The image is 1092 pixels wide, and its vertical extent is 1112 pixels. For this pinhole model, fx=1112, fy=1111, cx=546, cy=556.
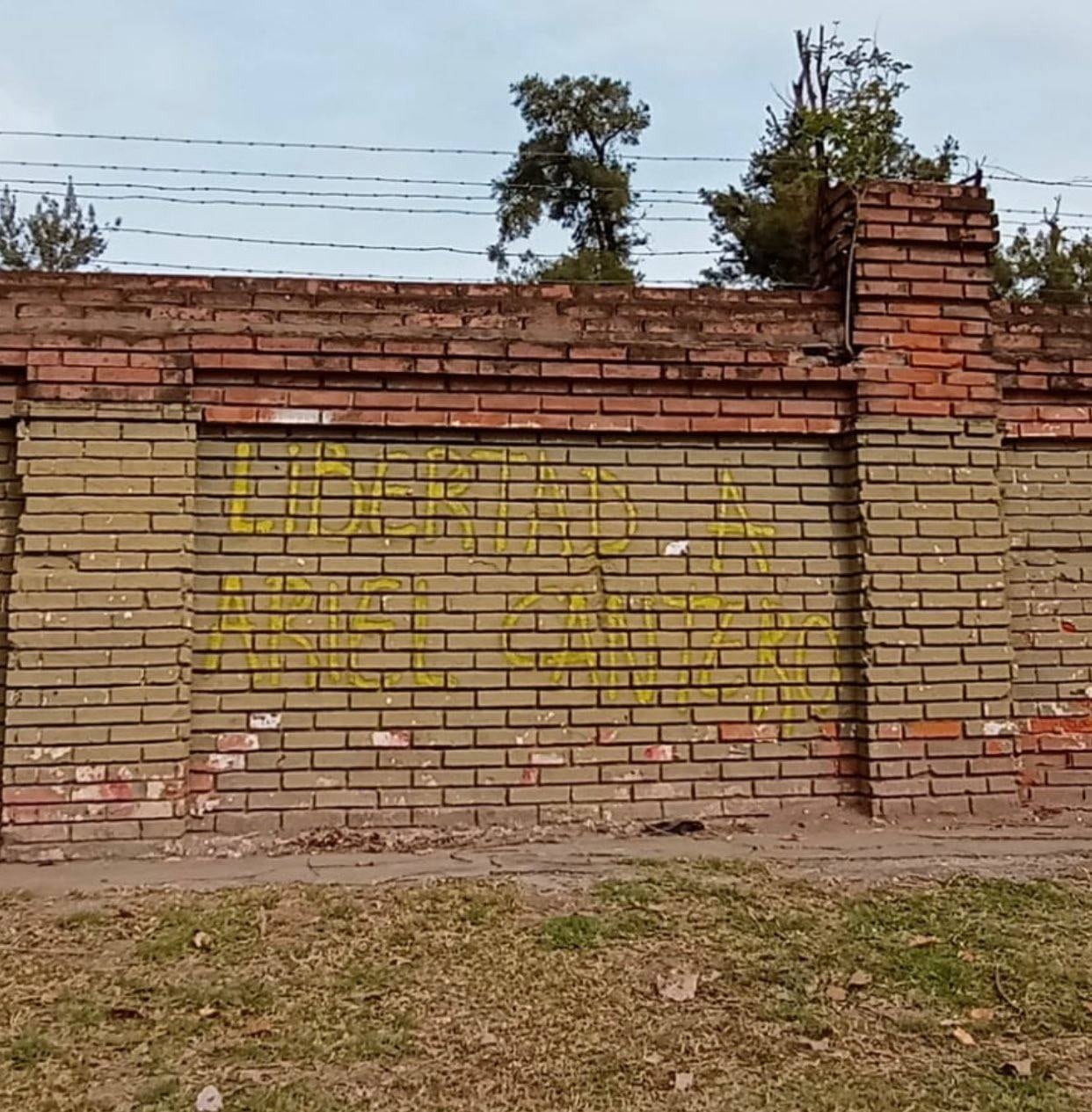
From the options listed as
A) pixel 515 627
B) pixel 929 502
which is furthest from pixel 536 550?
pixel 929 502

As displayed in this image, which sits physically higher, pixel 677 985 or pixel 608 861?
pixel 608 861

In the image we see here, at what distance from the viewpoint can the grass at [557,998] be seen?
2.87 metres

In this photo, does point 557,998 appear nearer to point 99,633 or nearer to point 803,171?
point 99,633

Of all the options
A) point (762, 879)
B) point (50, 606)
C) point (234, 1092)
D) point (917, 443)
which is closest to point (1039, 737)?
point (917, 443)

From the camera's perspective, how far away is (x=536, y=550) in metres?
5.12

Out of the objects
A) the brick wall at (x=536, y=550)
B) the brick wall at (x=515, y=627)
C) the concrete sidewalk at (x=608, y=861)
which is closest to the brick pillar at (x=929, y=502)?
the brick wall at (x=536, y=550)

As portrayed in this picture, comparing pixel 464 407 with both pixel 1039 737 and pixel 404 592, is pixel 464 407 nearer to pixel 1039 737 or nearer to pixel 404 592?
pixel 404 592

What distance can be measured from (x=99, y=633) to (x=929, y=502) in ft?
12.4

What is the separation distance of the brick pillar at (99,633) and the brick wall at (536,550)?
1 centimetres

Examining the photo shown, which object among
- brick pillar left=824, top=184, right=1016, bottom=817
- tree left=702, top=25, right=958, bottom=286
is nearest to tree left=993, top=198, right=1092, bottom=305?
tree left=702, top=25, right=958, bottom=286

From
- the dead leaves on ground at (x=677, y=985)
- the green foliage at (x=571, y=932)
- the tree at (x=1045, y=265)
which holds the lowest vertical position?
the dead leaves on ground at (x=677, y=985)

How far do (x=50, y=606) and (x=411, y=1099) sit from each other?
2.83 metres

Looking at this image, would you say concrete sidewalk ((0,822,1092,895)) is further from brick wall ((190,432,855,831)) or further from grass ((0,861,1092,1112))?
Answer: brick wall ((190,432,855,831))

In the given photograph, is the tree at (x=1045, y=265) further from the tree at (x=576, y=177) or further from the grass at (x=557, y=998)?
the grass at (x=557, y=998)
